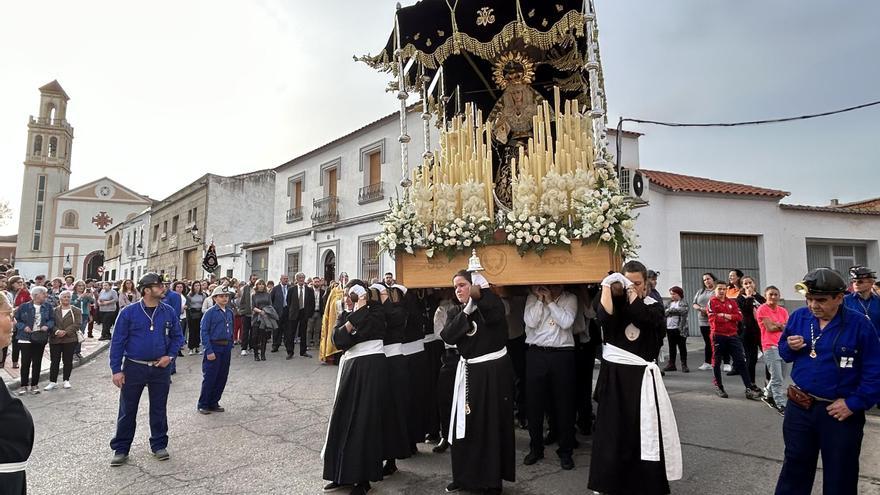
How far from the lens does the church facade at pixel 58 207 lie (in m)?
51.9

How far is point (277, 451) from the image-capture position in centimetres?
536

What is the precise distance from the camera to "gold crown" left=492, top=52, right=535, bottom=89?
650 cm

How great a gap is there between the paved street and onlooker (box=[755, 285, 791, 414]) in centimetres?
19

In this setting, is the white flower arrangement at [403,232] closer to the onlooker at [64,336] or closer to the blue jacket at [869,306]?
the blue jacket at [869,306]

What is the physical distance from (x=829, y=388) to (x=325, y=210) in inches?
722

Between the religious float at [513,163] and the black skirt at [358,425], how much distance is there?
53.9 inches

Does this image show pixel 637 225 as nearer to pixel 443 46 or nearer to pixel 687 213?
pixel 687 213

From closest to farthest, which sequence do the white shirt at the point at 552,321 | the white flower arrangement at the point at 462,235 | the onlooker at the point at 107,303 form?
1. the white shirt at the point at 552,321
2. the white flower arrangement at the point at 462,235
3. the onlooker at the point at 107,303

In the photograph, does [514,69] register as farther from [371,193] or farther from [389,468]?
[371,193]

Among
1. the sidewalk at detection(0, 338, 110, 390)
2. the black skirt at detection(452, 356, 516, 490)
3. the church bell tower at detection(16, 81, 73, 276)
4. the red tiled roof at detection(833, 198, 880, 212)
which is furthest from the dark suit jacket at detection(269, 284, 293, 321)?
the church bell tower at detection(16, 81, 73, 276)

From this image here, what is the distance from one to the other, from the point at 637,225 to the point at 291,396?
967 cm

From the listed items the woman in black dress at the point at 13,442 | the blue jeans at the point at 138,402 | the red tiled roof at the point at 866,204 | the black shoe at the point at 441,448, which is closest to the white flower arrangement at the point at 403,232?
the black shoe at the point at 441,448

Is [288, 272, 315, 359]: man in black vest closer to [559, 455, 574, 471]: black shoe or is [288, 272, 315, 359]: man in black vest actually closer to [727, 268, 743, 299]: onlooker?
[559, 455, 574, 471]: black shoe

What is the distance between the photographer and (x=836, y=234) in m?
15.2
